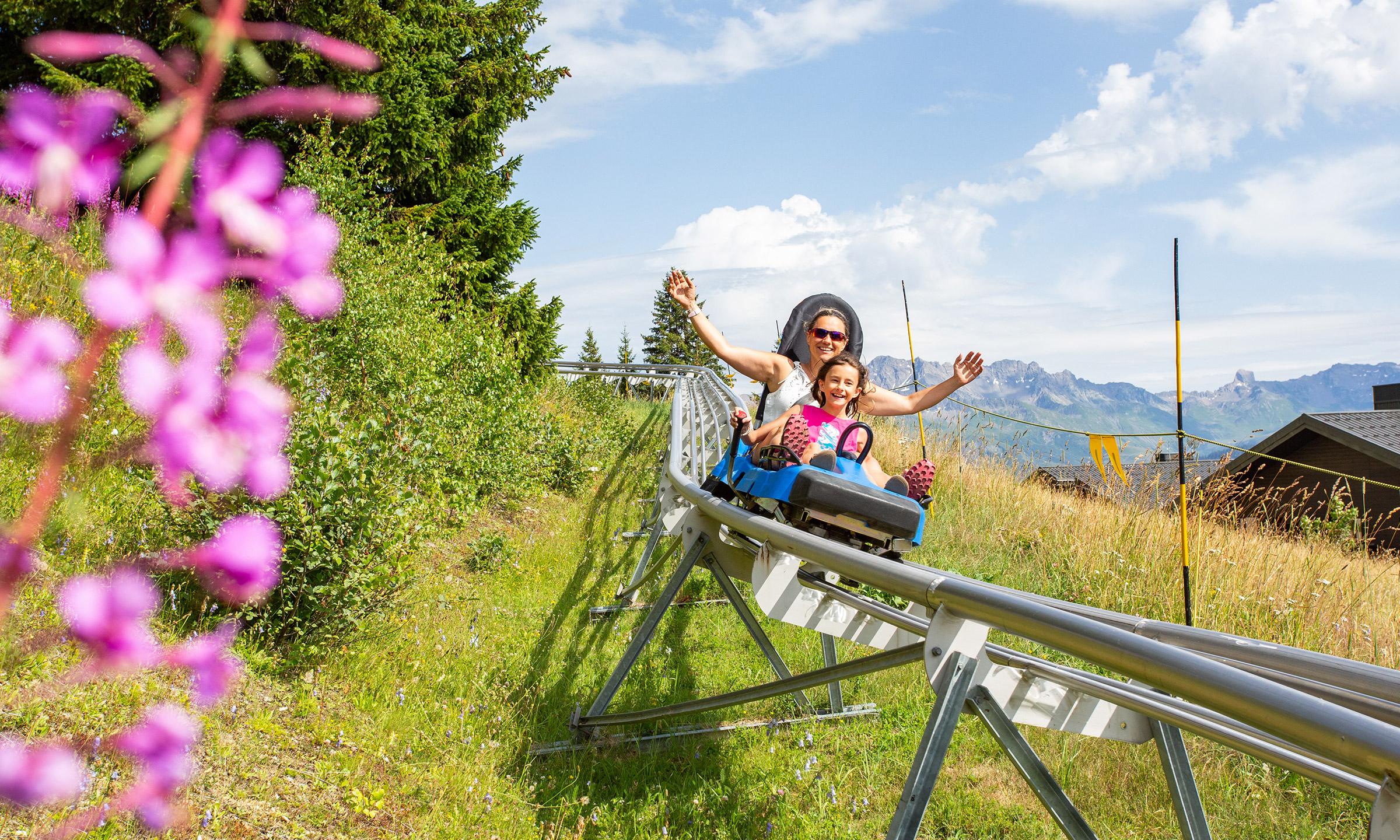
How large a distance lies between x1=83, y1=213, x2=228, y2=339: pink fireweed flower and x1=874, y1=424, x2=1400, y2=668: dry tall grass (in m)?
6.22

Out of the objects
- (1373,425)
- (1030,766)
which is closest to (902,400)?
(1030,766)

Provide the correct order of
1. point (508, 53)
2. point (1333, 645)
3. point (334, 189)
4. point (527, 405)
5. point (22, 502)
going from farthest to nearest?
point (508, 53), point (527, 405), point (334, 189), point (1333, 645), point (22, 502)

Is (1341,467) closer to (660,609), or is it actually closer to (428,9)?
(660,609)

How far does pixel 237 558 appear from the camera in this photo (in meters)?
0.59

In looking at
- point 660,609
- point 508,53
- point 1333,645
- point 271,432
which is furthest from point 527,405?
point 271,432

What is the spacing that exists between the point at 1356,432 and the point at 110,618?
96.1 ft

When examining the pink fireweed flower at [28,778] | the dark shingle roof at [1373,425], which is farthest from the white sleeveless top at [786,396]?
the dark shingle roof at [1373,425]

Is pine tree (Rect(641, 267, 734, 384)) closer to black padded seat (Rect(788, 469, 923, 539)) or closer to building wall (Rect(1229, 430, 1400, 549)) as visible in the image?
building wall (Rect(1229, 430, 1400, 549))

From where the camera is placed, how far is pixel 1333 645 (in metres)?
5.23

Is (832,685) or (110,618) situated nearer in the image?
(110,618)

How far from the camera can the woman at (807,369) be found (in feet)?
16.5

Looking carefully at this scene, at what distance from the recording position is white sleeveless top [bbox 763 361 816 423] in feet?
17.1

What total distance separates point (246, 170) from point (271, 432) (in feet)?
0.68

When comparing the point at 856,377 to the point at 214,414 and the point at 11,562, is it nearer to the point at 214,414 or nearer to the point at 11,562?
the point at 214,414
